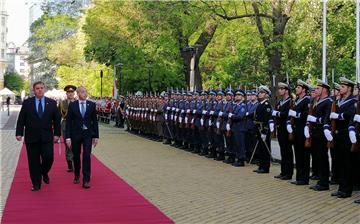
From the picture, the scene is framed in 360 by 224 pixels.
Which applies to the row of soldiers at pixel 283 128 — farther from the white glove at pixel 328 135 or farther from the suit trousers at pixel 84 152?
the suit trousers at pixel 84 152

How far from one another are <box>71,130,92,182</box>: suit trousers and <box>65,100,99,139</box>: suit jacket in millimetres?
79

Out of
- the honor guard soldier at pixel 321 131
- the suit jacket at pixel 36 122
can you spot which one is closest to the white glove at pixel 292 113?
the honor guard soldier at pixel 321 131

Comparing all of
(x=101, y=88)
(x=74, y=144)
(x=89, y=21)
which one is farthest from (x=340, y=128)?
(x=101, y=88)

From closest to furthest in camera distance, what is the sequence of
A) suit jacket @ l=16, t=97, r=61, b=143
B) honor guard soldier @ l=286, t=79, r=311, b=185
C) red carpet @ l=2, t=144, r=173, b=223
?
red carpet @ l=2, t=144, r=173, b=223
suit jacket @ l=16, t=97, r=61, b=143
honor guard soldier @ l=286, t=79, r=311, b=185

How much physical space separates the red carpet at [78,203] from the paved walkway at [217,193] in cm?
25

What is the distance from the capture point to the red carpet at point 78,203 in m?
8.84

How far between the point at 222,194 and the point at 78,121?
3224 millimetres

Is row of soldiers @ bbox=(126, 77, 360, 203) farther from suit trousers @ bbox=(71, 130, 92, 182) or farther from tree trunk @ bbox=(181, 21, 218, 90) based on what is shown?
tree trunk @ bbox=(181, 21, 218, 90)

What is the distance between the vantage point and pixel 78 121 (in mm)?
12352

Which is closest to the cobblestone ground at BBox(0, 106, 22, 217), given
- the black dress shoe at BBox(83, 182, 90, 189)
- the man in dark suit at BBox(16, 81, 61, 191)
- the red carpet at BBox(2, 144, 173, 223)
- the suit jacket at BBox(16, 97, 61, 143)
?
the red carpet at BBox(2, 144, 173, 223)

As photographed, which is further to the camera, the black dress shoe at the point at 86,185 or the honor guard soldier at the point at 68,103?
the honor guard soldier at the point at 68,103

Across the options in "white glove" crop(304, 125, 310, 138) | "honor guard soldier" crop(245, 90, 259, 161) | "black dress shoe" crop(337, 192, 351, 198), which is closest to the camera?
"black dress shoe" crop(337, 192, 351, 198)

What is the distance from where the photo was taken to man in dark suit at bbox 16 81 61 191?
11.7 meters

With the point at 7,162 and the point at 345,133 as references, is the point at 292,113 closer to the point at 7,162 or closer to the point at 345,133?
the point at 345,133
